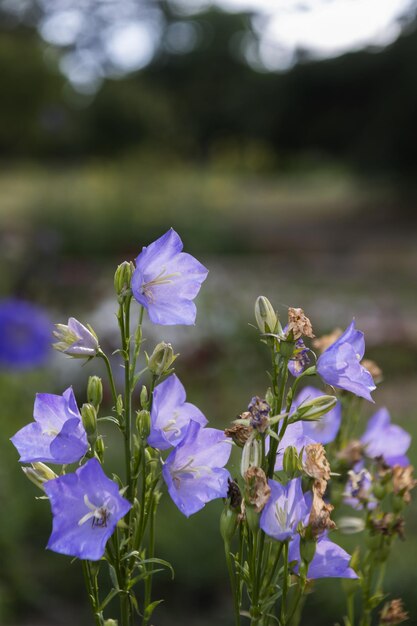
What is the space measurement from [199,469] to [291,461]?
0.23 feet

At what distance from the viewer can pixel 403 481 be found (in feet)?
2.64

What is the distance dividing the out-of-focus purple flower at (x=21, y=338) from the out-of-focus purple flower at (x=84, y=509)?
6.89 ft

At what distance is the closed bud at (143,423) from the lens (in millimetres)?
623

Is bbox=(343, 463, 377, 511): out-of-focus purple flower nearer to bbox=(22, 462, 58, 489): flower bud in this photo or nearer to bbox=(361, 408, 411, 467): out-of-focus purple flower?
bbox=(361, 408, 411, 467): out-of-focus purple flower

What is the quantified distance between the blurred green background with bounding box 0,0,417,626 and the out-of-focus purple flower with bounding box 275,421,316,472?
10cm

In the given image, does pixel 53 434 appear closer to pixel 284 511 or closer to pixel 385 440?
pixel 284 511

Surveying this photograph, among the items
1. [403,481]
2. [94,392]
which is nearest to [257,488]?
[94,392]

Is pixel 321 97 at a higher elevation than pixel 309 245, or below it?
higher

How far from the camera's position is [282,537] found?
0.61m

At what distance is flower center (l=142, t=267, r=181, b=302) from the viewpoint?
0.68 metres

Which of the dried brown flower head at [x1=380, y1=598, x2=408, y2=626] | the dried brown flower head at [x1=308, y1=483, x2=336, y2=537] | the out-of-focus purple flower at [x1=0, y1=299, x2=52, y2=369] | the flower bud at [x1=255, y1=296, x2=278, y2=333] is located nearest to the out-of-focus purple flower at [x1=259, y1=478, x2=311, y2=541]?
the dried brown flower head at [x1=308, y1=483, x2=336, y2=537]

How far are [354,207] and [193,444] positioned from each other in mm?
14447

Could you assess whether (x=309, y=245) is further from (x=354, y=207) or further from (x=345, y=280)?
(x=354, y=207)

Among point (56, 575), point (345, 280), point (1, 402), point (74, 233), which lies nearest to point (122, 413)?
point (56, 575)
